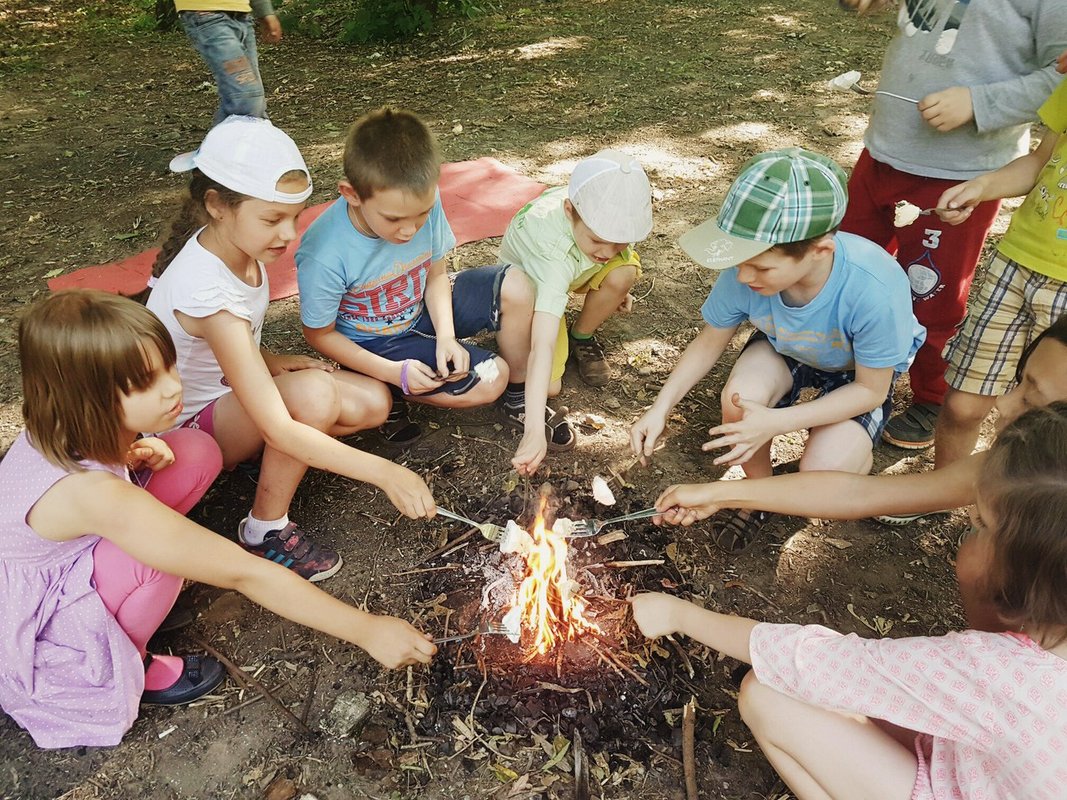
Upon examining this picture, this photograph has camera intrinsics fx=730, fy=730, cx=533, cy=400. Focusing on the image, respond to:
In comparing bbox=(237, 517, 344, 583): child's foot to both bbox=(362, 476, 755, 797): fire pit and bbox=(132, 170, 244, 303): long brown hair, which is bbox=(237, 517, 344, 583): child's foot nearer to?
bbox=(362, 476, 755, 797): fire pit

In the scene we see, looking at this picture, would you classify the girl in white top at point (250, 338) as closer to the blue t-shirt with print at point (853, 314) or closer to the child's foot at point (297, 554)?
the child's foot at point (297, 554)

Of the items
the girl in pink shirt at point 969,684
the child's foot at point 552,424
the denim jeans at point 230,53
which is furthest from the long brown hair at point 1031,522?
the denim jeans at point 230,53

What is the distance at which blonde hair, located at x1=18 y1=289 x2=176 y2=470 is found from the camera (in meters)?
1.95

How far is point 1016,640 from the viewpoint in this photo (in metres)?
1.65

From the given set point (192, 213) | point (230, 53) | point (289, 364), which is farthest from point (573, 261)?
point (230, 53)

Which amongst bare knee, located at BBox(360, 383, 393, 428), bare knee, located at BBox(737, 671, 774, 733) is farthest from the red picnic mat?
bare knee, located at BBox(737, 671, 774, 733)

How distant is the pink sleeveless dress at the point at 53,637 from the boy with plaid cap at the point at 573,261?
1.43 m

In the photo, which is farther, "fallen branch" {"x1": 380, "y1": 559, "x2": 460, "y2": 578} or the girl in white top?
"fallen branch" {"x1": 380, "y1": 559, "x2": 460, "y2": 578}

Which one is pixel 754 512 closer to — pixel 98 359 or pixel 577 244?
pixel 577 244

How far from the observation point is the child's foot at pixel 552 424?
3.40 meters

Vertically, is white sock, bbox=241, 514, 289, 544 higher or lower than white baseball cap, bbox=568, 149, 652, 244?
lower

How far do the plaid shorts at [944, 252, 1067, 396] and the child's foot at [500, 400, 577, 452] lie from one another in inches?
63.7

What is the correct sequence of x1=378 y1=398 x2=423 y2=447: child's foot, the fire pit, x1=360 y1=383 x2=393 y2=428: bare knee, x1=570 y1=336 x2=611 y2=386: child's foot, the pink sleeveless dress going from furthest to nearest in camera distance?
x1=570 y1=336 x2=611 y2=386: child's foot
x1=378 y1=398 x2=423 y2=447: child's foot
x1=360 y1=383 x2=393 y2=428: bare knee
the fire pit
the pink sleeveless dress

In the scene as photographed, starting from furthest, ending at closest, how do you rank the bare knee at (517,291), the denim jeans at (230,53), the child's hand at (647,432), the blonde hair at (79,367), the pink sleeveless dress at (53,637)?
the denim jeans at (230,53), the bare knee at (517,291), the child's hand at (647,432), the pink sleeveless dress at (53,637), the blonde hair at (79,367)
